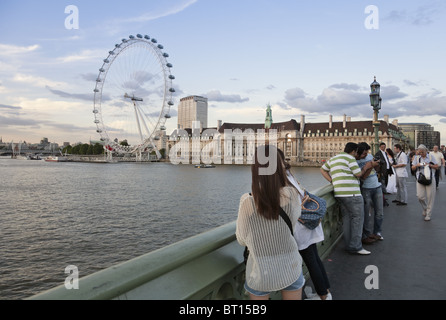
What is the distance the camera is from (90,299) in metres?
1.72

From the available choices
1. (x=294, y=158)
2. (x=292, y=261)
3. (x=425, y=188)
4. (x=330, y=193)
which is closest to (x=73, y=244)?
(x=330, y=193)

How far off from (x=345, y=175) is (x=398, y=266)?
1.53 m

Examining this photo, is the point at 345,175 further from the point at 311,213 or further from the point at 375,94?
the point at 375,94

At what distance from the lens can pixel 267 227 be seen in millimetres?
2668

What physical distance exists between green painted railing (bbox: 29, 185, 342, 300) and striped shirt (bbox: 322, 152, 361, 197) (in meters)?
3.05

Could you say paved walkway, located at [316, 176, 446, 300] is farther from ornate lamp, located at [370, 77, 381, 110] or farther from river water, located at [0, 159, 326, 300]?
river water, located at [0, 159, 326, 300]

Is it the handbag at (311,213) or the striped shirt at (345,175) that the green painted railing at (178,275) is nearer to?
the handbag at (311,213)

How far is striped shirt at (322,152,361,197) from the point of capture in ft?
18.3

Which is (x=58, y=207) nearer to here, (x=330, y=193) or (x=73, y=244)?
(x=73, y=244)

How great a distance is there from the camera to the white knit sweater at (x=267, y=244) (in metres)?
2.63

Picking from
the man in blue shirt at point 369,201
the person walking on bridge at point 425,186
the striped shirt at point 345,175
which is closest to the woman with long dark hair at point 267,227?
the striped shirt at point 345,175

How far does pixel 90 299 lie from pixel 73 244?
579 inches

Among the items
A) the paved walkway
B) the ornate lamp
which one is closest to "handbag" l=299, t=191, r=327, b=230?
the paved walkway

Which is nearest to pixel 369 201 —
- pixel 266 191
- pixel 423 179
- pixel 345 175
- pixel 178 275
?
pixel 345 175
